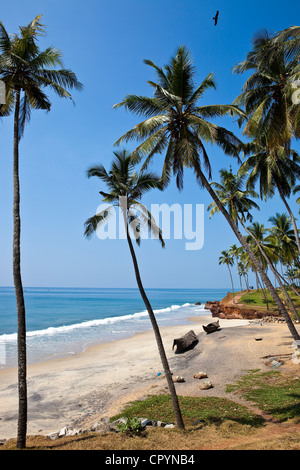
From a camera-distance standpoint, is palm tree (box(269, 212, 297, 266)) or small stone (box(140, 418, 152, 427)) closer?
small stone (box(140, 418, 152, 427))

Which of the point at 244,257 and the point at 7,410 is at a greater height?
the point at 244,257

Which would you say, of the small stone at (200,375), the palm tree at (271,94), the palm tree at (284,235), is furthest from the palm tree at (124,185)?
the palm tree at (284,235)

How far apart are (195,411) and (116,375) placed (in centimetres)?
904

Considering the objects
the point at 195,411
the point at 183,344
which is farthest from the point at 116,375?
the point at 195,411

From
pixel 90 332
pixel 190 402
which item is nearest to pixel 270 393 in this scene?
pixel 190 402

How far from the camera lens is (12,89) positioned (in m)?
8.29

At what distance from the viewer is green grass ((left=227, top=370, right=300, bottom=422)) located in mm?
8809

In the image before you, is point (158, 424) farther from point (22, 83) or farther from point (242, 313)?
point (242, 313)

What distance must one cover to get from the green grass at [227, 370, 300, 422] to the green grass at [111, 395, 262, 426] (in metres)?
0.79

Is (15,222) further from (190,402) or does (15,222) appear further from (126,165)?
(190,402)

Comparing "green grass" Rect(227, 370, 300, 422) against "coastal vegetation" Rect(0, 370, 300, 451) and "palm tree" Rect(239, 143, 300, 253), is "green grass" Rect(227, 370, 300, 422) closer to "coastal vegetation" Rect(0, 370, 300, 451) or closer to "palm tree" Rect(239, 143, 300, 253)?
"coastal vegetation" Rect(0, 370, 300, 451)

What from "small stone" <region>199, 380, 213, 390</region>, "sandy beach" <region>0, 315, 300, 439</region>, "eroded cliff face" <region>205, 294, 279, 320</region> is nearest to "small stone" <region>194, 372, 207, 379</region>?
"sandy beach" <region>0, 315, 300, 439</region>
